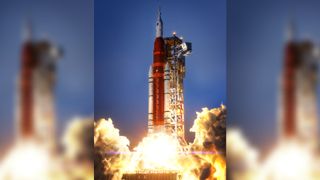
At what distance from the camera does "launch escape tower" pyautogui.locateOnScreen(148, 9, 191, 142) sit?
263 inches

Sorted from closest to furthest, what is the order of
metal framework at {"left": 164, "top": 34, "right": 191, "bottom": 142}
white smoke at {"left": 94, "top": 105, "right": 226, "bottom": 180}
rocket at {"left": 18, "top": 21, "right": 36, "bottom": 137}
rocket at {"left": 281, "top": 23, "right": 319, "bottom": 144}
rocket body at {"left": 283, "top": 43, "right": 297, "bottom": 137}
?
1. rocket at {"left": 281, "top": 23, "right": 319, "bottom": 144}
2. rocket body at {"left": 283, "top": 43, "right": 297, "bottom": 137}
3. rocket at {"left": 18, "top": 21, "right": 36, "bottom": 137}
4. white smoke at {"left": 94, "top": 105, "right": 226, "bottom": 180}
5. metal framework at {"left": 164, "top": 34, "right": 191, "bottom": 142}

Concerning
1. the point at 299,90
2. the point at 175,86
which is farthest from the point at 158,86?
the point at 299,90

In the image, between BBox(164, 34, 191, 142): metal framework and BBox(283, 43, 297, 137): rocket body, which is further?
BBox(164, 34, 191, 142): metal framework

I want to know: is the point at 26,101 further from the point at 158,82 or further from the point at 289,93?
the point at 289,93

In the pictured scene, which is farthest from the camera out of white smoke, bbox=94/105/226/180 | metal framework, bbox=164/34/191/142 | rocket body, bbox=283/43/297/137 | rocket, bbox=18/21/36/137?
metal framework, bbox=164/34/191/142

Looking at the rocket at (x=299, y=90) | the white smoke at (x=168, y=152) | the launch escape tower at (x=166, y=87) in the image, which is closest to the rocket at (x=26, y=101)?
the white smoke at (x=168, y=152)

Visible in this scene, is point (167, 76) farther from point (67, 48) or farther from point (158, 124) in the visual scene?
point (67, 48)

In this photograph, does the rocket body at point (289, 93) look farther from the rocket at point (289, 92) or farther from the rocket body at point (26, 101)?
the rocket body at point (26, 101)

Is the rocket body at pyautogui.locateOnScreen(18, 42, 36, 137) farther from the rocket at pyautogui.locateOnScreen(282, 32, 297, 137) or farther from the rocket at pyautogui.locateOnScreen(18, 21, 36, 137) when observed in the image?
the rocket at pyautogui.locateOnScreen(282, 32, 297, 137)

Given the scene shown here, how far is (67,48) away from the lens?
5.94 metres

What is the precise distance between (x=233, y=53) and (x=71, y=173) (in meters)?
2.82

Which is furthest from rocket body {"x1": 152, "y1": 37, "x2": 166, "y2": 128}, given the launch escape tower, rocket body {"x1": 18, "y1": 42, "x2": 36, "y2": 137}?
rocket body {"x1": 18, "y1": 42, "x2": 36, "y2": 137}

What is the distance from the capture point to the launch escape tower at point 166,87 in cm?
668

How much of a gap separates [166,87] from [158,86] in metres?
0.16
